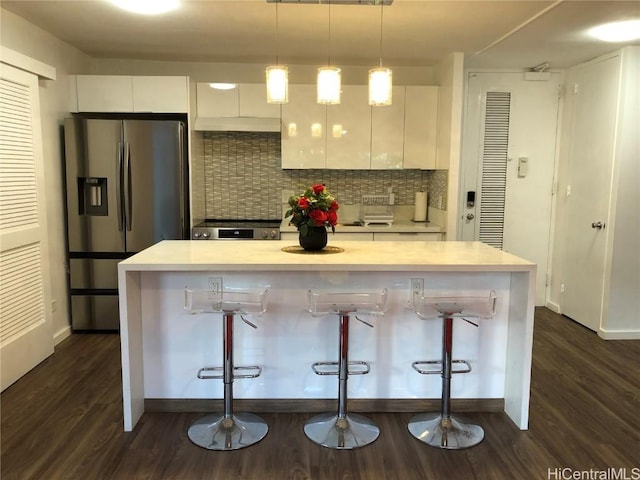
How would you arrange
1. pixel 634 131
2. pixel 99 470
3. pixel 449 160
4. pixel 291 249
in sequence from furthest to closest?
1. pixel 449 160
2. pixel 634 131
3. pixel 291 249
4. pixel 99 470

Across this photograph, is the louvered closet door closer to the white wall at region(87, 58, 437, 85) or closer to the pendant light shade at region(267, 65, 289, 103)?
the white wall at region(87, 58, 437, 85)

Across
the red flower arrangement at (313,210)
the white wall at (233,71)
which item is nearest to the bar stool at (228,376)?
the red flower arrangement at (313,210)

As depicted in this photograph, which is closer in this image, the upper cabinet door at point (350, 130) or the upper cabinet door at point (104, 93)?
the upper cabinet door at point (104, 93)

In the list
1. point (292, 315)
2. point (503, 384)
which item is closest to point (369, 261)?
point (292, 315)

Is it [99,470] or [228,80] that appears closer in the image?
[99,470]

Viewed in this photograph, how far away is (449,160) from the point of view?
445cm

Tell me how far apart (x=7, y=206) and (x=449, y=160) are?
3.44 meters

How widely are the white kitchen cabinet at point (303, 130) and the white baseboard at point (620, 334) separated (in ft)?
9.41

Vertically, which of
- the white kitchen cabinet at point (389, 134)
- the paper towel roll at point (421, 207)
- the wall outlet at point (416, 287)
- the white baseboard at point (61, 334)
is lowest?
the white baseboard at point (61, 334)

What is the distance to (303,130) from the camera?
4703 millimetres

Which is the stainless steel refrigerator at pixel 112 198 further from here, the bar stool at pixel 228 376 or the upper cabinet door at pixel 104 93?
the bar stool at pixel 228 376

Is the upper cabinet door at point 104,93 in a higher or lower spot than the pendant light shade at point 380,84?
higher

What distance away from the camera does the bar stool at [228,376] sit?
252 cm

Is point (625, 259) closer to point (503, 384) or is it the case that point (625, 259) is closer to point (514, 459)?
point (503, 384)
